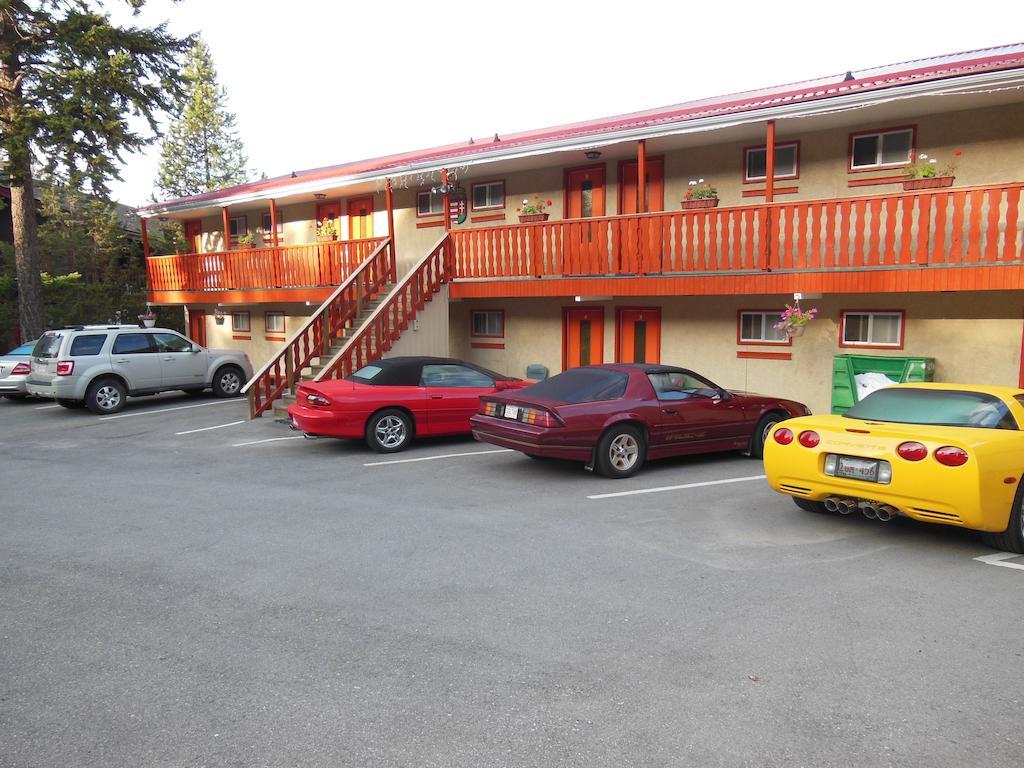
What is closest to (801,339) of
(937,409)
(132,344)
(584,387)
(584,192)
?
(584,192)

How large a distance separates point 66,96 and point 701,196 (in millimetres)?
17978

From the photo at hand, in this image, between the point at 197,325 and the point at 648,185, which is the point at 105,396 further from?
the point at 648,185

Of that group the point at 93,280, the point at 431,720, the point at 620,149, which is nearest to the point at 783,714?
the point at 431,720

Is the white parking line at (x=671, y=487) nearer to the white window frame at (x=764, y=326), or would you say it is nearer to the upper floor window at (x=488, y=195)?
the white window frame at (x=764, y=326)

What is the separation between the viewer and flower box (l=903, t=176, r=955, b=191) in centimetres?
1132

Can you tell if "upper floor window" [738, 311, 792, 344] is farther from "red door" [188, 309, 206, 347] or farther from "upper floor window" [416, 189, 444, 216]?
"red door" [188, 309, 206, 347]

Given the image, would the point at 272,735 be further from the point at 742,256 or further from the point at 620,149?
the point at 620,149

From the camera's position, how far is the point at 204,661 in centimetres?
427

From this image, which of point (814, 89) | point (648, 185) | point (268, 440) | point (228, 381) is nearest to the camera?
point (268, 440)

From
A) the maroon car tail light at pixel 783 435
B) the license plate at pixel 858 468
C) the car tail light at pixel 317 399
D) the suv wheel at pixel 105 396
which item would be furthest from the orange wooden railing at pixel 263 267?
the license plate at pixel 858 468

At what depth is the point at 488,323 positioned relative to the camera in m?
18.2

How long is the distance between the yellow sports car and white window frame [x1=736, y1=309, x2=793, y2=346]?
6.37 m

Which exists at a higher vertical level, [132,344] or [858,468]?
[132,344]

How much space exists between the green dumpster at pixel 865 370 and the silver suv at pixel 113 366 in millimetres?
13708
